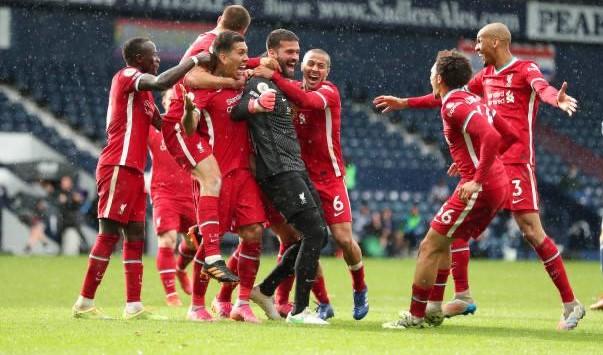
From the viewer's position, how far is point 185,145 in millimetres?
8922

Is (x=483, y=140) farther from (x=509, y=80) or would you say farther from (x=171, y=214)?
(x=171, y=214)

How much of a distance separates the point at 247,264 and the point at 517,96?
2.59m

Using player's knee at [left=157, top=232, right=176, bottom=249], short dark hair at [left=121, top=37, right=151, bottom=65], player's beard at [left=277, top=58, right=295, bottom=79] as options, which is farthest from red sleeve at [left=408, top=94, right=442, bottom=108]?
player's knee at [left=157, top=232, right=176, bottom=249]

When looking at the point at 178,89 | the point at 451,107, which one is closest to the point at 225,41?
the point at 178,89

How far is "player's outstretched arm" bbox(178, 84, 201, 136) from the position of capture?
843 centimetres

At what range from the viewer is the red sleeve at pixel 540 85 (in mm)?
8719

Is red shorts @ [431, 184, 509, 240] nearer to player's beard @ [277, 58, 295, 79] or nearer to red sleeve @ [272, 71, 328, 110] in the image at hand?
red sleeve @ [272, 71, 328, 110]

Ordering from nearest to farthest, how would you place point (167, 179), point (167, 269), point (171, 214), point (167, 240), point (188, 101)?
point (188, 101) → point (167, 269) → point (167, 240) → point (171, 214) → point (167, 179)

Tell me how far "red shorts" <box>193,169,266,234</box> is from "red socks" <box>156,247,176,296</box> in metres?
2.95

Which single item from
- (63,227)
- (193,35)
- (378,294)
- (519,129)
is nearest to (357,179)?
(193,35)

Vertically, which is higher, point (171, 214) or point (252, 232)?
point (252, 232)

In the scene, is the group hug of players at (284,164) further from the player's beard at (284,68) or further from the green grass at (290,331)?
the green grass at (290,331)

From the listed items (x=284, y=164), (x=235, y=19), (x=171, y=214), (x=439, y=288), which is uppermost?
(x=235, y=19)

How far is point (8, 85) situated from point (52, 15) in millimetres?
2067
